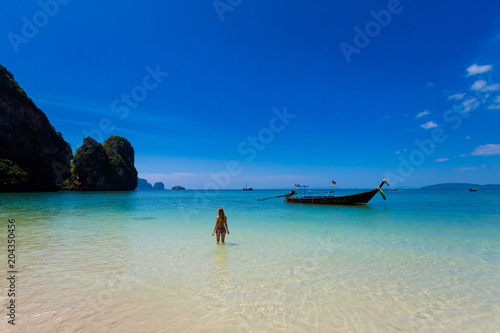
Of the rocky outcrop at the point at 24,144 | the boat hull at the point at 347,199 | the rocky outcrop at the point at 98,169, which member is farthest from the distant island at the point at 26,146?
the boat hull at the point at 347,199

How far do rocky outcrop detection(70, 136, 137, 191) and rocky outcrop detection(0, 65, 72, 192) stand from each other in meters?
26.4

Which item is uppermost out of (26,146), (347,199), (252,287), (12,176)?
(26,146)

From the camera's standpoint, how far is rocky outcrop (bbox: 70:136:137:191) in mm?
111688

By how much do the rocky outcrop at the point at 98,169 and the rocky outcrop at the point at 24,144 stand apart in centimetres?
2643

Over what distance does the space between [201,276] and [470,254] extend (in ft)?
33.3

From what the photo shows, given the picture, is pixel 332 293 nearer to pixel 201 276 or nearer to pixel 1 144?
pixel 201 276

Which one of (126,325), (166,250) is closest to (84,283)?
(126,325)

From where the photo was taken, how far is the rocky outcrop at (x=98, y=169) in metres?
112

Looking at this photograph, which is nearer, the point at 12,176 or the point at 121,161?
the point at 12,176

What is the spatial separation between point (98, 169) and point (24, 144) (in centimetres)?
4151

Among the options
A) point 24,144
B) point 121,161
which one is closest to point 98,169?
point 121,161

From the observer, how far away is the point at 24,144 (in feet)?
243

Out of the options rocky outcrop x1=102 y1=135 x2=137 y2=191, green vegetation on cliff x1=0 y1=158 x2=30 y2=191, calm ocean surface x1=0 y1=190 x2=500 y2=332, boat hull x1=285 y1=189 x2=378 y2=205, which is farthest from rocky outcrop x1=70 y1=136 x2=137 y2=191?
calm ocean surface x1=0 y1=190 x2=500 y2=332

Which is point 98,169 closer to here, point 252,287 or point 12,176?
point 12,176
